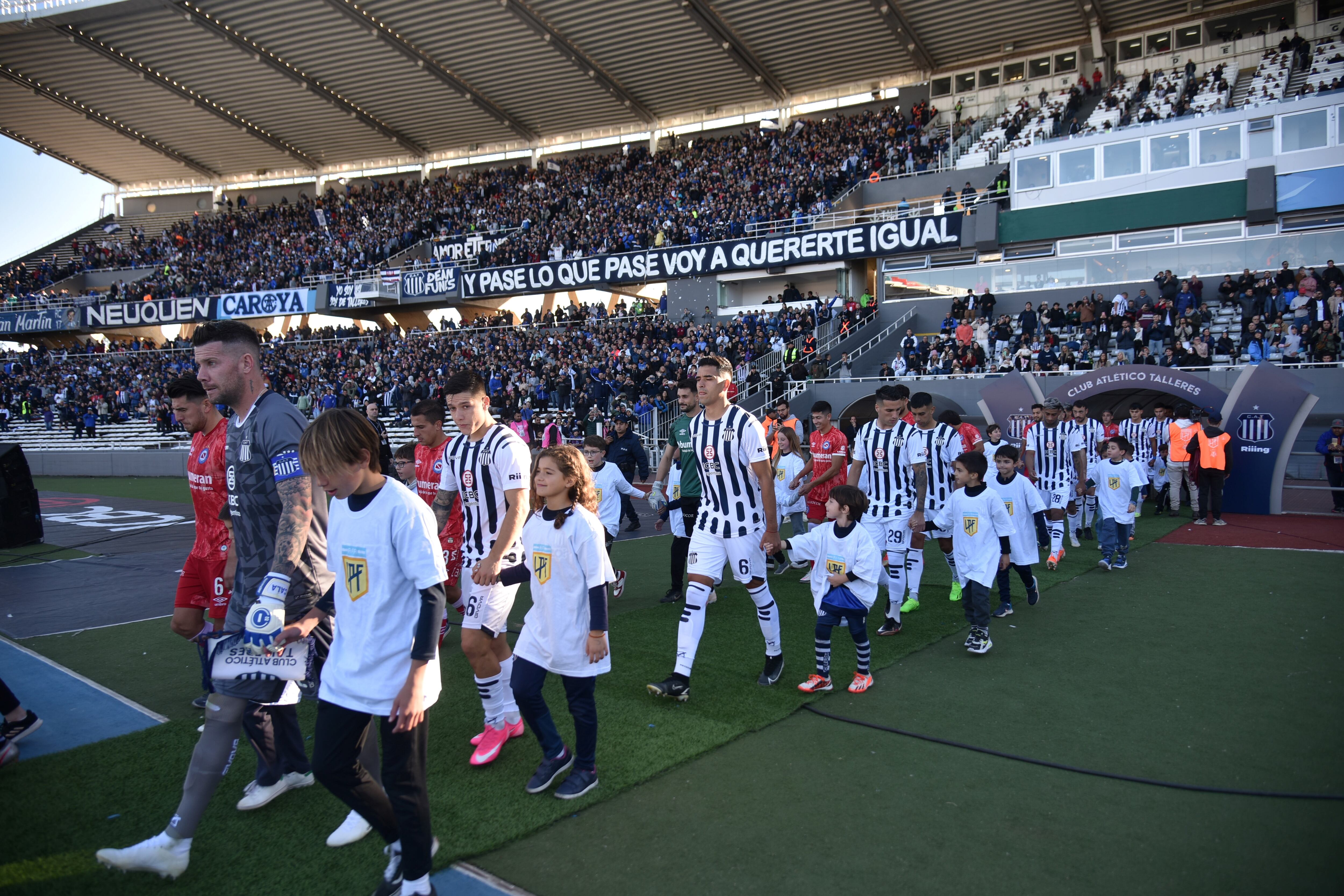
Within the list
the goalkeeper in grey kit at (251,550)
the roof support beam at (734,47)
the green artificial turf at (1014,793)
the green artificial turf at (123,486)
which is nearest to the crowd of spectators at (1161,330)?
the green artificial turf at (1014,793)

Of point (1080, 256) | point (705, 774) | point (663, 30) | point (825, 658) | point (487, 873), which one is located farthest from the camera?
point (663, 30)

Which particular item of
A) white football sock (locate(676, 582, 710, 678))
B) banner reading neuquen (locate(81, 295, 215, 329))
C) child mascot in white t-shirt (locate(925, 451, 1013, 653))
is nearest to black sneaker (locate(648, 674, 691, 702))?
white football sock (locate(676, 582, 710, 678))

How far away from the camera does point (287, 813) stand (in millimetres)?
3801

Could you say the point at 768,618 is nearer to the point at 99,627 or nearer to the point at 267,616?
the point at 267,616

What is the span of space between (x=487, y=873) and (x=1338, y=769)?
13.5 ft

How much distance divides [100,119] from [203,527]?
159 feet

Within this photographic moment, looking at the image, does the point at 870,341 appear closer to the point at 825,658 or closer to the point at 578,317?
the point at 578,317

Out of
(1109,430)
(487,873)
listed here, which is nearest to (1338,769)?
(487,873)

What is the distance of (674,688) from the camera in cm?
503

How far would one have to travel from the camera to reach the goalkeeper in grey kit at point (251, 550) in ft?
10.5

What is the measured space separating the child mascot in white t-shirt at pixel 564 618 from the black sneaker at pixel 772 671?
68.4 inches

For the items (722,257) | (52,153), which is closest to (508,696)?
(722,257)

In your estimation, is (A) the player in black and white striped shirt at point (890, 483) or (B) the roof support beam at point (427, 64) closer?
(A) the player in black and white striped shirt at point (890, 483)

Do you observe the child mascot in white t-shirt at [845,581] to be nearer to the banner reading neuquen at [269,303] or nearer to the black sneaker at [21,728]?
the black sneaker at [21,728]
